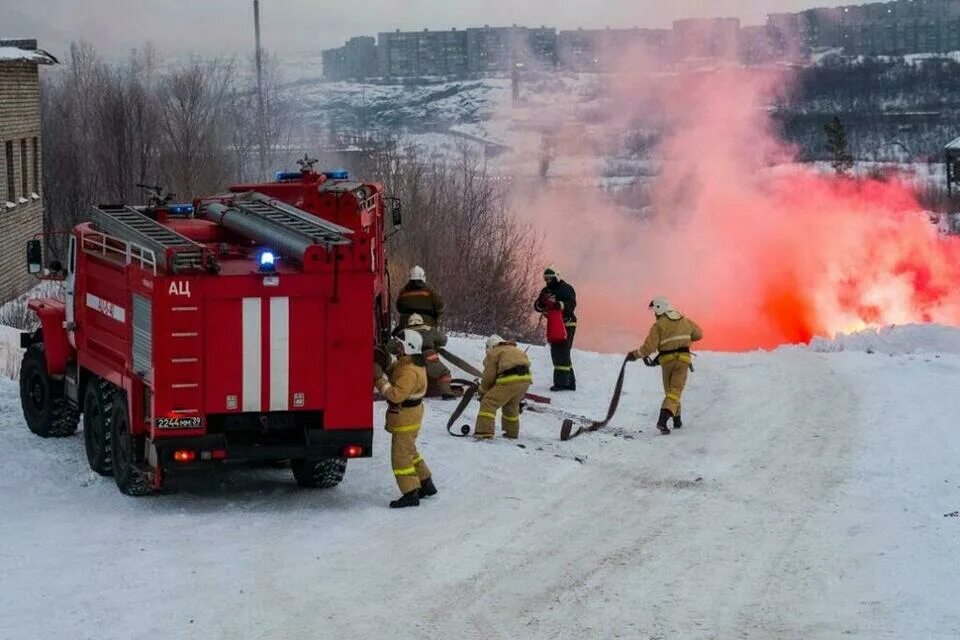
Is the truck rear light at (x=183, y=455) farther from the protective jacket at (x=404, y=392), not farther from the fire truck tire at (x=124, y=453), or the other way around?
the protective jacket at (x=404, y=392)

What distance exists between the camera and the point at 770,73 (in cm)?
6378

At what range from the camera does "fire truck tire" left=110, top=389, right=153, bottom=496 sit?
494 inches

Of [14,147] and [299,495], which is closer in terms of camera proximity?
[299,495]

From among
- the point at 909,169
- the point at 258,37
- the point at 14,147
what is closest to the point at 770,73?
the point at 909,169

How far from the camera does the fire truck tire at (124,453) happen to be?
41.2ft

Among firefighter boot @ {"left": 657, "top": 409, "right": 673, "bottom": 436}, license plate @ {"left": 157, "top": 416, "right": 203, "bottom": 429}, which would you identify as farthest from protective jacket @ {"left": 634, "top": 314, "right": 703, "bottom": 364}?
license plate @ {"left": 157, "top": 416, "right": 203, "bottom": 429}

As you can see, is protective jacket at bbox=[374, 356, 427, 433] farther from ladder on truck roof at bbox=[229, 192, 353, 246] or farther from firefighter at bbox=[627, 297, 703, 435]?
firefighter at bbox=[627, 297, 703, 435]

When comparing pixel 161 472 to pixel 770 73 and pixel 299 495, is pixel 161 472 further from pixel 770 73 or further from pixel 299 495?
pixel 770 73

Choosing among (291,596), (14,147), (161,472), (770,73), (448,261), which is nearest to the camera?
(291,596)

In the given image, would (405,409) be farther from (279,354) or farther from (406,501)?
(279,354)

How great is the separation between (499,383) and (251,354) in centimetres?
424

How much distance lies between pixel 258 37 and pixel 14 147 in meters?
13.3

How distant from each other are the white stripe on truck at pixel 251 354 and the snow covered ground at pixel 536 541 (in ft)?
3.30

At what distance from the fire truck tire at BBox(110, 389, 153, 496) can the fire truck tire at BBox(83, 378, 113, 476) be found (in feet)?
0.90
